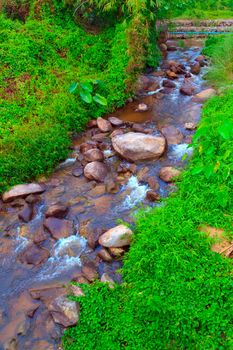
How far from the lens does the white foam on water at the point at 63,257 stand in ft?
17.1

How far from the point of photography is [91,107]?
870 centimetres

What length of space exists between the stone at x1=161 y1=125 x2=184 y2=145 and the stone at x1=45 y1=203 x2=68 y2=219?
297 cm

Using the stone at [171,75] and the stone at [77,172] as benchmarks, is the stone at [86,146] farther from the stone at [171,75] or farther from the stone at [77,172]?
the stone at [171,75]

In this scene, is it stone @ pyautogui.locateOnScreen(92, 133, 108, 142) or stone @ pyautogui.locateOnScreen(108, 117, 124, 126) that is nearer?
stone @ pyautogui.locateOnScreen(92, 133, 108, 142)

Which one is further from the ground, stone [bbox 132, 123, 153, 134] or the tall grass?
the tall grass

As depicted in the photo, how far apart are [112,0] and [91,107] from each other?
10.6ft

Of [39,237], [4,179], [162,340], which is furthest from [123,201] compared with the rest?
[162,340]

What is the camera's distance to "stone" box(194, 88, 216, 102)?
367 inches

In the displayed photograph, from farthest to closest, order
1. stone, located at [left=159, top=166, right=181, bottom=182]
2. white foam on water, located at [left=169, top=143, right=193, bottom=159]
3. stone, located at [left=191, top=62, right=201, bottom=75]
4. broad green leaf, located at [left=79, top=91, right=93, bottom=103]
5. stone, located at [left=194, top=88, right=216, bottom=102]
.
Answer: stone, located at [left=191, top=62, right=201, bottom=75] < stone, located at [left=194, top=88, right=216, bottom=102] < broad green leaf, located at [left=79, top=91, right=93, bottom=103] < white foam on water, located at [left=169, top=143, right=193, bottom=159] < stone, located at [left=159, top=166, right=181, bottom=182]

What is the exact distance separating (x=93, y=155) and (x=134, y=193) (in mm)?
1410

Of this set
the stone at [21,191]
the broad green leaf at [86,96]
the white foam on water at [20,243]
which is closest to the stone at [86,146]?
the broad green leaf at [86,96]

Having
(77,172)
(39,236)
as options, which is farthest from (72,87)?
(39,236)

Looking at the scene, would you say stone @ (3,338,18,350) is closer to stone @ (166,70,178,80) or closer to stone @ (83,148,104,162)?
stone @ (83,148,104,162)

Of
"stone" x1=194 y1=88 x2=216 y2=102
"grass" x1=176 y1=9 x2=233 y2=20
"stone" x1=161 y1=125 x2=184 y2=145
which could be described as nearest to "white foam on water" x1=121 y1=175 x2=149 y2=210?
"stone" x1=161 y1=125 x2=184 y2=145
